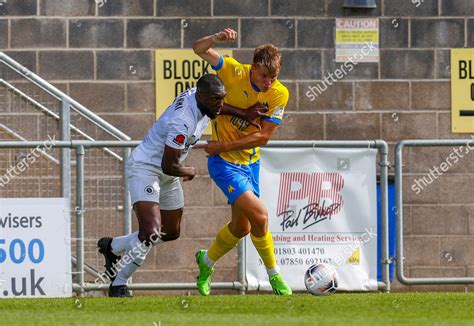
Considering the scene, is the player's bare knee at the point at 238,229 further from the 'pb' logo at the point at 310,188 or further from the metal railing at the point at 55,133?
the metal railing at the point at 55,133

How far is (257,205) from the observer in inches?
438

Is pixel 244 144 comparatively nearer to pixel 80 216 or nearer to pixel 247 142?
pixel 247 142

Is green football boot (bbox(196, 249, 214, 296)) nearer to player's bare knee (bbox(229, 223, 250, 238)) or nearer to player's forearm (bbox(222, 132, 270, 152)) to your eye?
player's bare knee (bbox(229, 223, 250, 238))

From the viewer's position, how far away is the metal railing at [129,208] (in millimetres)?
12383

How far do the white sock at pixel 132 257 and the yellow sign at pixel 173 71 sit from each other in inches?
142

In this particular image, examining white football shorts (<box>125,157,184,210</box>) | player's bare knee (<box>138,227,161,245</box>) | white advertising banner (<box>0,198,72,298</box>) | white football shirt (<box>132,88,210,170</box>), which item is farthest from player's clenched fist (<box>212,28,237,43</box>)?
white advertising banner (<box>0,198,72,298</box>)

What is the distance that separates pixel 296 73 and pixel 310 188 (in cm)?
225

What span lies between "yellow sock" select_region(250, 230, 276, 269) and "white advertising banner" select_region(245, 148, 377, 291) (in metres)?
1.16

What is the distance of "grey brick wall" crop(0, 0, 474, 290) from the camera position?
1435cm

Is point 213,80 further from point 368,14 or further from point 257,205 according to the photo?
point 368,14

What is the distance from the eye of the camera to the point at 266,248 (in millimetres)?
11406

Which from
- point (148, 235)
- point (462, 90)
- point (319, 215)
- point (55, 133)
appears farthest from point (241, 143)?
point (462, 90)

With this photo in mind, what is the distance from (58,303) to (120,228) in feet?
7.62

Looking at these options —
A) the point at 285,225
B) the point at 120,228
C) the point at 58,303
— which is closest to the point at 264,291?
the point at 285,225
